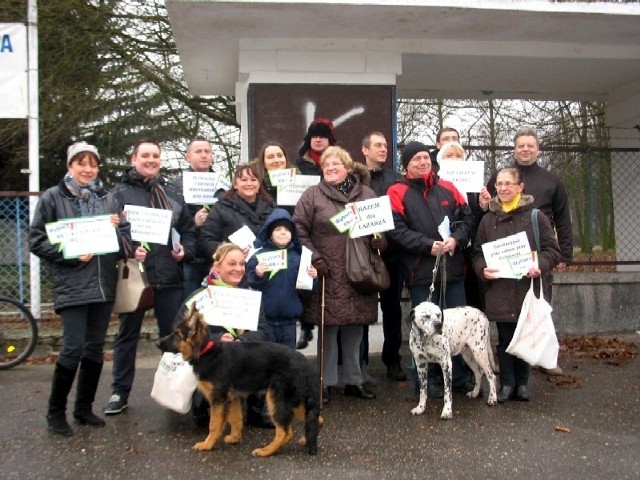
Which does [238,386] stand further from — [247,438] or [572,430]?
[572,430]

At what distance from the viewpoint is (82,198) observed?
5.37 metres

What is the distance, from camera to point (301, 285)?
5.86 metres

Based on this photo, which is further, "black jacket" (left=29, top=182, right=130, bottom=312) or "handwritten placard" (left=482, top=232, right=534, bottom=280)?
"handwritten placard" (left=482, top=232, right=534, bottom=280)

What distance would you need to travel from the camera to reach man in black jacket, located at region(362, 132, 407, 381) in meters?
6.89

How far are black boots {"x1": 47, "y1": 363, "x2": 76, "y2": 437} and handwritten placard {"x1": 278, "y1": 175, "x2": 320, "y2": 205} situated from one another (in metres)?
2.27

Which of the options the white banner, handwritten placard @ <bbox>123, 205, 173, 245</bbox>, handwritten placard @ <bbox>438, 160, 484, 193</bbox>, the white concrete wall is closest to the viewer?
handwritten placard @ <bbox>123, 205, 173, 245</bbox>

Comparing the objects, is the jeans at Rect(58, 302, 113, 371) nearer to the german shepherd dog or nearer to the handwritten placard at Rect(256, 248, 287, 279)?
the german shepherd dog

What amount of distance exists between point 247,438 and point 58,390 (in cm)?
→ 137

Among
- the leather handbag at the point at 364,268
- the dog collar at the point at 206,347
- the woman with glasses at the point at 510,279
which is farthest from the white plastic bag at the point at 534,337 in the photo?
the dog collar at the point at 206,347

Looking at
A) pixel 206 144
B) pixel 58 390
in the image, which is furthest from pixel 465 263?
pixel 58 390

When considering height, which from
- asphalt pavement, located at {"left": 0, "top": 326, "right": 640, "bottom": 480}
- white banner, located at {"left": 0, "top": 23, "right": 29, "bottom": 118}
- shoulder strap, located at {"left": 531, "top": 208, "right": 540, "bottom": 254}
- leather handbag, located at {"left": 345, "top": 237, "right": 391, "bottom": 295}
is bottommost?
asphalt pavement, located at {"left": 0, "top": 326, "right": 640, "bottom": 480}

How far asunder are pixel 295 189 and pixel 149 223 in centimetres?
146

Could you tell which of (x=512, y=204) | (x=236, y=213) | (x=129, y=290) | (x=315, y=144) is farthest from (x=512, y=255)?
(x=129, y=290)

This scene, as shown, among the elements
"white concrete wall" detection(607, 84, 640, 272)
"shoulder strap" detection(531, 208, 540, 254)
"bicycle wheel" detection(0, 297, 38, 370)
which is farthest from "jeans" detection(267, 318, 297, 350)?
"white concrete wall" detection(607, 84, 640, 272)
